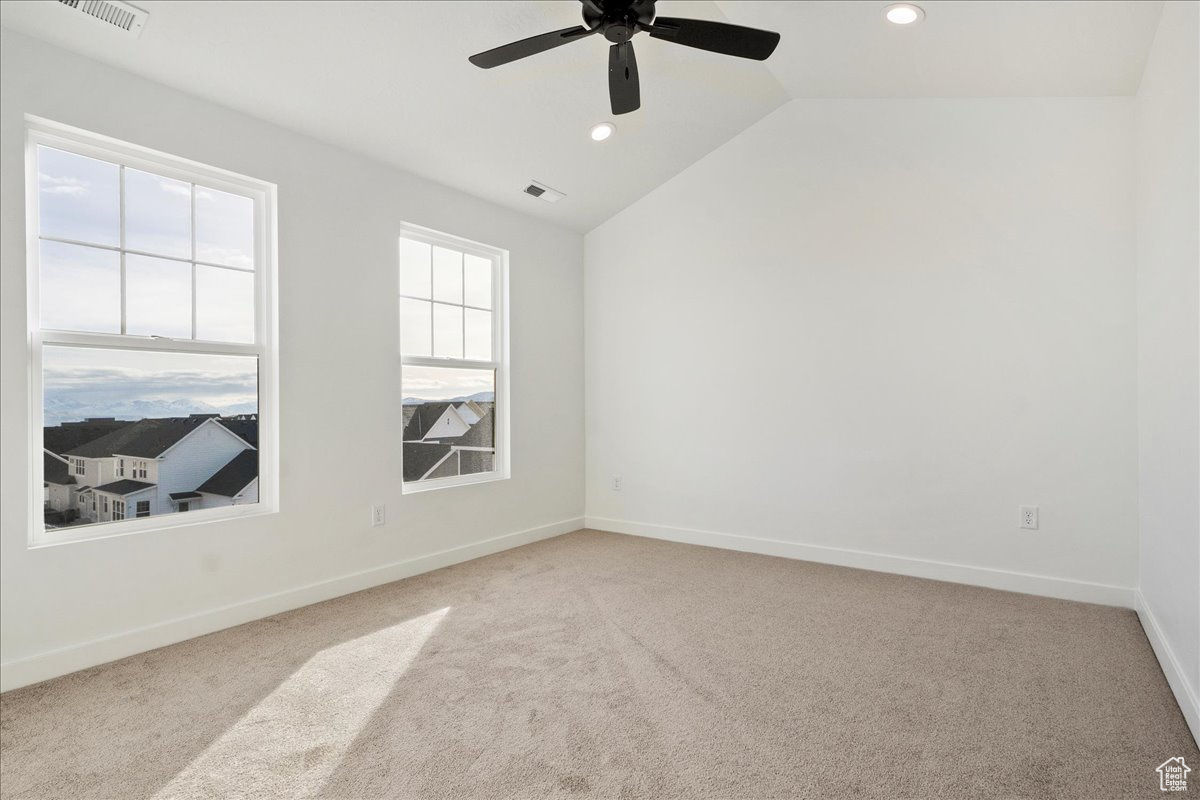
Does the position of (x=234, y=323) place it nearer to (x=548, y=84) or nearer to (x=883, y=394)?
(x=548, y=84)

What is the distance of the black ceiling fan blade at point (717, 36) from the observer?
7.57ft

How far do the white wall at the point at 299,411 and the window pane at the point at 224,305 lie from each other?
0.53 feet

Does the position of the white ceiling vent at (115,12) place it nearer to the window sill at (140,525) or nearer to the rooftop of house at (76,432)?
the rooftop of house at (76,432)

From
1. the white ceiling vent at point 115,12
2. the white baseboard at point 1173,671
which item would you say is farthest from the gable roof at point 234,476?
the white baseboard at point 1173,671

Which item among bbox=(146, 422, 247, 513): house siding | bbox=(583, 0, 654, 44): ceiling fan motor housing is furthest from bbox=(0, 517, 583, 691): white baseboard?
bbox=(583, 0, 654, 44): ceiling fan motor housing

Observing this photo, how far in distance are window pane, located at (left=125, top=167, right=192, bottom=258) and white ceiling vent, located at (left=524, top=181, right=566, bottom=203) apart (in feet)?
6.56

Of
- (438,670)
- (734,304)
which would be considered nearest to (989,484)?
(734,304)

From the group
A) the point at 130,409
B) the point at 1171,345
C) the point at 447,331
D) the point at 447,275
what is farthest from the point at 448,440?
the point at 1171,345

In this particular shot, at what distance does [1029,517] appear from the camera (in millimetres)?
3424

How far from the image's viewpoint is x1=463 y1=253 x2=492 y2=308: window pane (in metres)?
4.31

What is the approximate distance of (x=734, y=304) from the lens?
4.43m

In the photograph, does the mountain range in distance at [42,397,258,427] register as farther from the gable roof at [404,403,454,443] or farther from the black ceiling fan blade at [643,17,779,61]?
the black ceiling fan blade at [643,17,779,61]

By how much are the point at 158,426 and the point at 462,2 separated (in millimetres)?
2280

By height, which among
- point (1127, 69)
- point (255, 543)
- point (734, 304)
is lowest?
point (255, 543)
